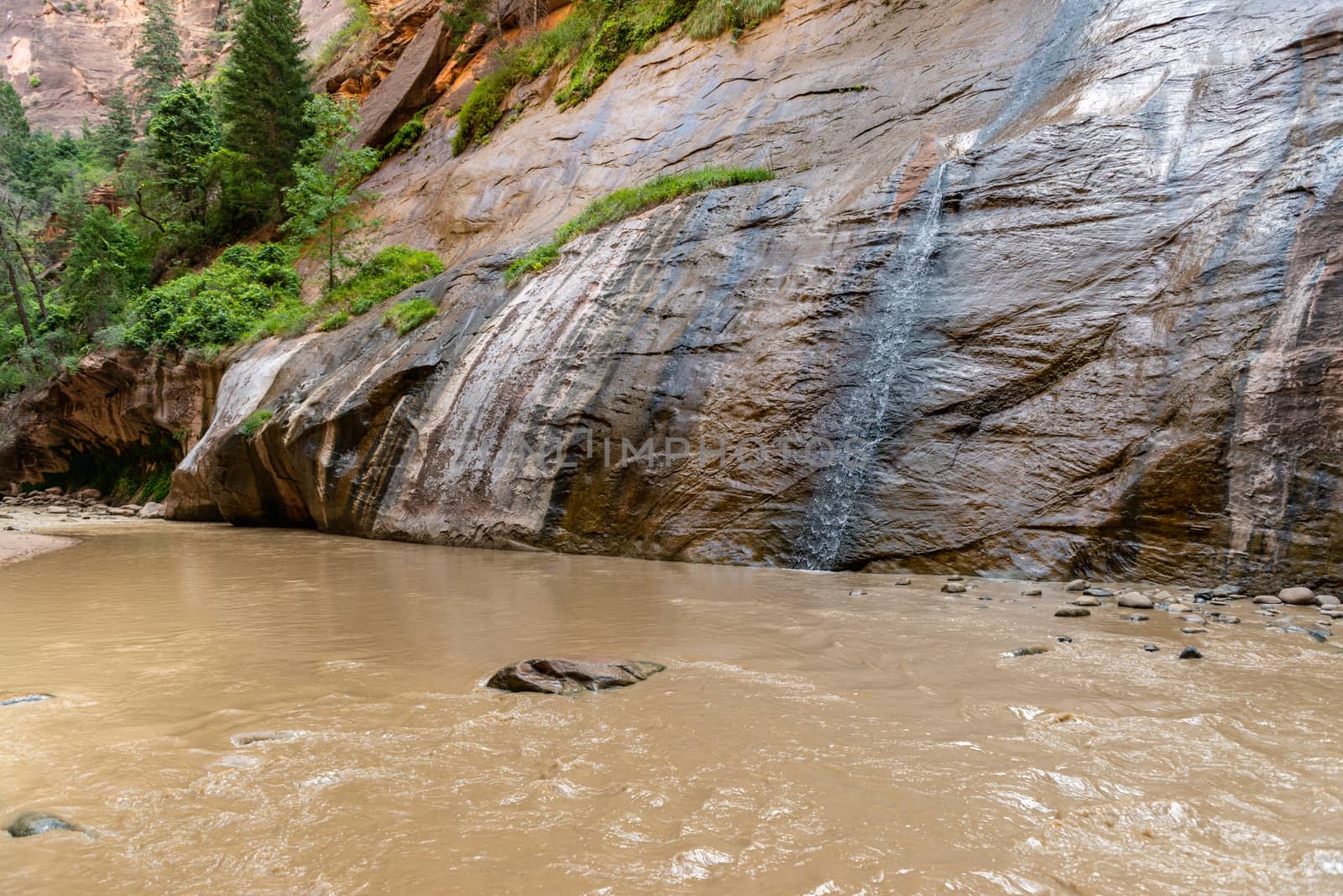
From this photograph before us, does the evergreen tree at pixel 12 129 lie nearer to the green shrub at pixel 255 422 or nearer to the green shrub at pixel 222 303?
the green shrub at pixel 222 303

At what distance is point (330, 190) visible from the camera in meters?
15.7

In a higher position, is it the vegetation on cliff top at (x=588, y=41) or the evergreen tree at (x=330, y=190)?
the vegetation on cliff top at (x=588, y=41)

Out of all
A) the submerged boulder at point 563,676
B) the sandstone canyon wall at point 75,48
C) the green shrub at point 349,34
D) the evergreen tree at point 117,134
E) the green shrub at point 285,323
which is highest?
the sandstone canyon wall at point 75,48

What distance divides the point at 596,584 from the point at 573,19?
16.0 m

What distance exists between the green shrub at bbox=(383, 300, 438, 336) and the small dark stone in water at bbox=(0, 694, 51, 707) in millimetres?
8979

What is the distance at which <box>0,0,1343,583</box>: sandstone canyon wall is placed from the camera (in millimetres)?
5434

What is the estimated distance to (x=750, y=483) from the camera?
7.14m

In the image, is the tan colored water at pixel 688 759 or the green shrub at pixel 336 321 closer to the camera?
the tan colored water at pixel 688 759

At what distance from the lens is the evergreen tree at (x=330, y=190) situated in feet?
50.5

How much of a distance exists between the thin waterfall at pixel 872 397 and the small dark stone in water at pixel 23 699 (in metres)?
5.14

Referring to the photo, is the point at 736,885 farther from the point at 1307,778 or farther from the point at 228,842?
the point at 1307,778

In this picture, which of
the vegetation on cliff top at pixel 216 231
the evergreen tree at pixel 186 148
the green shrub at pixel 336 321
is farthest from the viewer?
the evergreen tree at pixel 186 148

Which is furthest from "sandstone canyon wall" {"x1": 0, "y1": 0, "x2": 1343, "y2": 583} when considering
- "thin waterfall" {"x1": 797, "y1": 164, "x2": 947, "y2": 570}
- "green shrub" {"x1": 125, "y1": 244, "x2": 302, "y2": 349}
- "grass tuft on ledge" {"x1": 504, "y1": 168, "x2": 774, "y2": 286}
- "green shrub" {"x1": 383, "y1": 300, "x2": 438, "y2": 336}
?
"green shrub" {"x1": 125, "y1": 244, "x2": 302, "y2": 349}

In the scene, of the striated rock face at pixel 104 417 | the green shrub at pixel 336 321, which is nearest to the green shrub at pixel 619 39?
the green shrub at pixel 336 321
